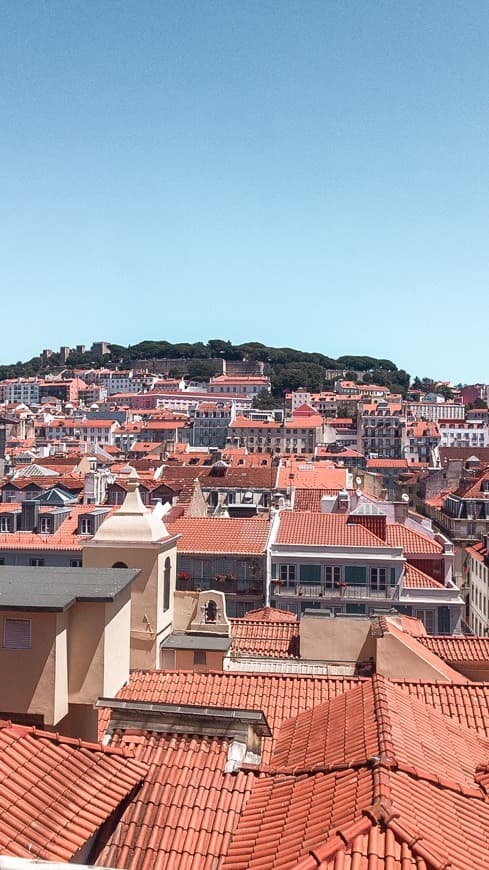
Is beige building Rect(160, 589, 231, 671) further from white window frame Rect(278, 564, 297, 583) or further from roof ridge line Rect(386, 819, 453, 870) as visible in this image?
roof ridge line Rect(386, 819, 453, 870)

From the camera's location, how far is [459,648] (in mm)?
17828

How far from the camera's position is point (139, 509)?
53.5 feet

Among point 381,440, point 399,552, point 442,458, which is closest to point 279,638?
point 399,552

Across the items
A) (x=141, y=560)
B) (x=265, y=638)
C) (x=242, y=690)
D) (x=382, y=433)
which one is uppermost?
(x=141, y=560)

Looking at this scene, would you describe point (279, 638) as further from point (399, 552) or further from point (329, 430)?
point (329, 430)

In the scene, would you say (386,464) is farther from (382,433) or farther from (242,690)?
(242,690)

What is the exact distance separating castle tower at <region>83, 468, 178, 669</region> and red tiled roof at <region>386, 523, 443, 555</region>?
16717 mm

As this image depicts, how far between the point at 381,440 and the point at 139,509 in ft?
361

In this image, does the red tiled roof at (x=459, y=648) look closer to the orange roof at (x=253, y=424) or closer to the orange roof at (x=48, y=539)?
the orange roof at (x=48, y=539)

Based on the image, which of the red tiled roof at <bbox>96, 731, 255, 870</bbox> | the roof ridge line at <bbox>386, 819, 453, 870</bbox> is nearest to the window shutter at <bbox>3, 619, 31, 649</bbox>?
the red tiled roof at <bbox>96, 731, 255, 870</bbox>

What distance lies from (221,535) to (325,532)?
4397mm

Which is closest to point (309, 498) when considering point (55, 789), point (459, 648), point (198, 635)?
point (459, 648)

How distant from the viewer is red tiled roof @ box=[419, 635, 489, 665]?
17.3 metres

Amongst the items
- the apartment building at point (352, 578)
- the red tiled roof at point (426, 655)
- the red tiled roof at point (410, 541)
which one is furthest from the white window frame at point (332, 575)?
the red tiled roof at point (426, 655)
